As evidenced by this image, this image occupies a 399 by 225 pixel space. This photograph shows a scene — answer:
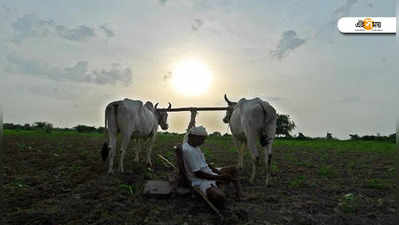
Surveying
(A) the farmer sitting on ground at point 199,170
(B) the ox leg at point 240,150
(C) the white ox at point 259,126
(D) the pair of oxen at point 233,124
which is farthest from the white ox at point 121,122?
(A) the farmer sitting on ground at point 199,170

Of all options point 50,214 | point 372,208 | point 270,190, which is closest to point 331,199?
point 372,208

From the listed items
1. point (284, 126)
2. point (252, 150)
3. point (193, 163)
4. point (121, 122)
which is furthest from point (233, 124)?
point (284, 126)

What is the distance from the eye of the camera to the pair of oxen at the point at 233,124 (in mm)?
8383

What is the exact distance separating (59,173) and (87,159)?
2.78 m

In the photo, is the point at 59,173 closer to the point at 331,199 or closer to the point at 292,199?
the point at 292,199

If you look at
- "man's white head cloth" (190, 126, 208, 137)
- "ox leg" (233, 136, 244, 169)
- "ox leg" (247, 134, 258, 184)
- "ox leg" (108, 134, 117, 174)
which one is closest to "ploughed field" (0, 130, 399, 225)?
"ox leg" (247, 134, 258, 184)

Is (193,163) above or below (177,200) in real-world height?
above

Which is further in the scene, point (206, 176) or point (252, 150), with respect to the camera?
point (252, 150)

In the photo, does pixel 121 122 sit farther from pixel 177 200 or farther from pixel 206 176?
pixel 206 176

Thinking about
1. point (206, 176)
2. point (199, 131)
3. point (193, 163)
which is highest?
point (199, 131)

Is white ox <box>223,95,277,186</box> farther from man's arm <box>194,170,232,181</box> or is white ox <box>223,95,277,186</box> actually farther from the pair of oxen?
man's arm <box>194,170,232,181</box>

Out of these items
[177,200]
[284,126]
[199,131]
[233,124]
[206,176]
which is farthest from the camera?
[284,126]

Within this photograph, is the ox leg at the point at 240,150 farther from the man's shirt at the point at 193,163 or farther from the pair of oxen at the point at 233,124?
the man's shirt at the point at 193,163

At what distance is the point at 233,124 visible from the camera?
9.96 metres
